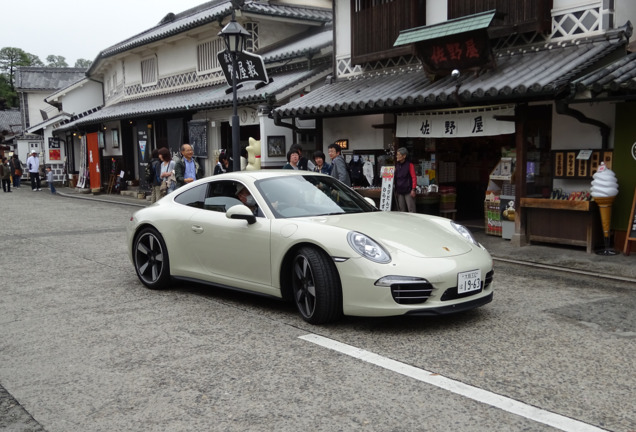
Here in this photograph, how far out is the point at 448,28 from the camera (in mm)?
10711

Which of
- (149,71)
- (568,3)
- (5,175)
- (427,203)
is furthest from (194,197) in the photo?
(5,175)

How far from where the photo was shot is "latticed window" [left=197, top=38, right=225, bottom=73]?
815 inches

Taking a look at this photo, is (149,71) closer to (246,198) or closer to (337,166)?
(337,166)

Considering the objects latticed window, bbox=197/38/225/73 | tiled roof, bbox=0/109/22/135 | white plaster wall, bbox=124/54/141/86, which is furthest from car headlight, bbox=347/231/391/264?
tiled roof, bbox=0/109/22/135

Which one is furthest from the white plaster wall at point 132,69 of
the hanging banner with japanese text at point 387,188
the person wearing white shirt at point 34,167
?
the hanging banner with japanese text at point 387,188

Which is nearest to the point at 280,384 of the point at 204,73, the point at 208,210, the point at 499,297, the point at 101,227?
the point at 208,210

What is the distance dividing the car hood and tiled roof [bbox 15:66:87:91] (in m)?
44.4

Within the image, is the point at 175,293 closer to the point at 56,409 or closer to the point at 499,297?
the point at 56,409

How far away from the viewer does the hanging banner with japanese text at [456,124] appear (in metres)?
10.1

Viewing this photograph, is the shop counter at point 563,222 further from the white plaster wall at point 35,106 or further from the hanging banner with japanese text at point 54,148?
the white plaster wall at point 35,106

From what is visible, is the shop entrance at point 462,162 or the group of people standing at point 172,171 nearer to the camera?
the group of people standing at point 172,171

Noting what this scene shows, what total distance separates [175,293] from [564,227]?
6270 millimetres

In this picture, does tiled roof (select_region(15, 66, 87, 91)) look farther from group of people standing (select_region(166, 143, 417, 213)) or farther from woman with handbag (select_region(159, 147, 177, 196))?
group of people standing (select_region(166, 143, 417, 213))

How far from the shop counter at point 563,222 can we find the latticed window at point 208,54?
44.7 ft
